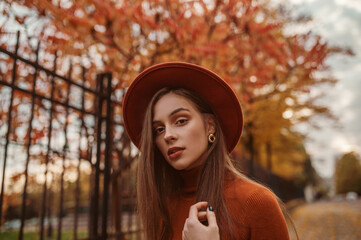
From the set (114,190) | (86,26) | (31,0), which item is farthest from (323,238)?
(31,0)

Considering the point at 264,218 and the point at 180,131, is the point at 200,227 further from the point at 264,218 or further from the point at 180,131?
the point at 180,131

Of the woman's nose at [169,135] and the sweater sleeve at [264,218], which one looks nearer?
the sweater sleeve at [264,218]

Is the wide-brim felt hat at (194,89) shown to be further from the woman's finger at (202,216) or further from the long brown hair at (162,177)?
the woman's finger at (202,216)

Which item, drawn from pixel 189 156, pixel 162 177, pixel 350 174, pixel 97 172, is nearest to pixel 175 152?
pixel 189 156

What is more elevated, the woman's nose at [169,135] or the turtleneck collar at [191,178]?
the woman's nose at [169,135]

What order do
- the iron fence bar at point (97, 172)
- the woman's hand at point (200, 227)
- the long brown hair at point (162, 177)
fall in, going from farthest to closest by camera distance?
the iron fence bar at point (97, 172)
the long brown hair at point (162, 177)
the woman's hand at point (200, 227)

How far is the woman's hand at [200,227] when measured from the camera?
1268 mm

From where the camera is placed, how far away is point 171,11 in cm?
409

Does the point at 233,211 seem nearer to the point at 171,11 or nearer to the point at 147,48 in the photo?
the point at 171,11

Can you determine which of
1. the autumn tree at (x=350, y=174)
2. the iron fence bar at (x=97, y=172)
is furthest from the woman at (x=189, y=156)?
the autumn tree at (x=350, y=174)

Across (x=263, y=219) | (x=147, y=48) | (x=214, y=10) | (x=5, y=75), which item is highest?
(x=214, y=10)

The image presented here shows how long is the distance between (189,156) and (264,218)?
468 mm

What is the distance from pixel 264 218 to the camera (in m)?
1.37

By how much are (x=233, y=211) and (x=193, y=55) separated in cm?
334
